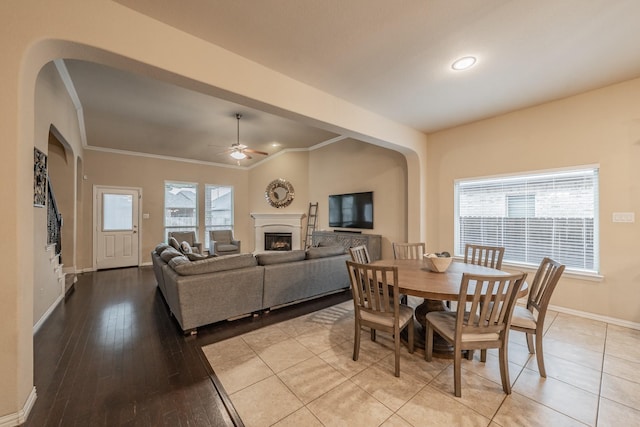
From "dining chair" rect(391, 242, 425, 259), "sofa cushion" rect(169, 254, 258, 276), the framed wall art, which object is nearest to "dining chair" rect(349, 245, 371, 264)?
"dining chair" rect(391, 242, 425, 259)

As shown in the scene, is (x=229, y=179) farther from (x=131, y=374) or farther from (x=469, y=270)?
(x=469, y=270)

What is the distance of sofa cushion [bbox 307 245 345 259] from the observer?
3.74m

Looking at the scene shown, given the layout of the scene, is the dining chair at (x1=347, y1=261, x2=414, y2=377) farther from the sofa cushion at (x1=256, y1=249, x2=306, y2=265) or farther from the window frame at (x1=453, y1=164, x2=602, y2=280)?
the window frame at (x1=453, y1=164, x2=602, y2=280)

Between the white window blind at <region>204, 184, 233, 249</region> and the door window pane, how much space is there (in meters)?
1.89

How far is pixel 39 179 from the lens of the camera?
2863mm

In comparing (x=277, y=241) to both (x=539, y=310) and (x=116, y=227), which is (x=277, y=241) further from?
(x=539, y=310)

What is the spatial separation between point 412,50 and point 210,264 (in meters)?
3.05

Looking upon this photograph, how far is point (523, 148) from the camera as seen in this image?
3.58 metres

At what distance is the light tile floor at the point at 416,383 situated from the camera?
165cm

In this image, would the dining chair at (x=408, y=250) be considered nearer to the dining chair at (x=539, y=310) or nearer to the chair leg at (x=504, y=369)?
the dining chair at (x=539, y=310)

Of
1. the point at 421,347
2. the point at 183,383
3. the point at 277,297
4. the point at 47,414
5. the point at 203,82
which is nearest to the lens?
the point at 47,414

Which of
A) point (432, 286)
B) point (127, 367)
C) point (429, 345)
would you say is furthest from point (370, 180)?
point (127, 367)

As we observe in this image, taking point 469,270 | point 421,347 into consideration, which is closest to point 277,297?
point 421,347

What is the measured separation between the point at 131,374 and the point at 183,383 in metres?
0.49
